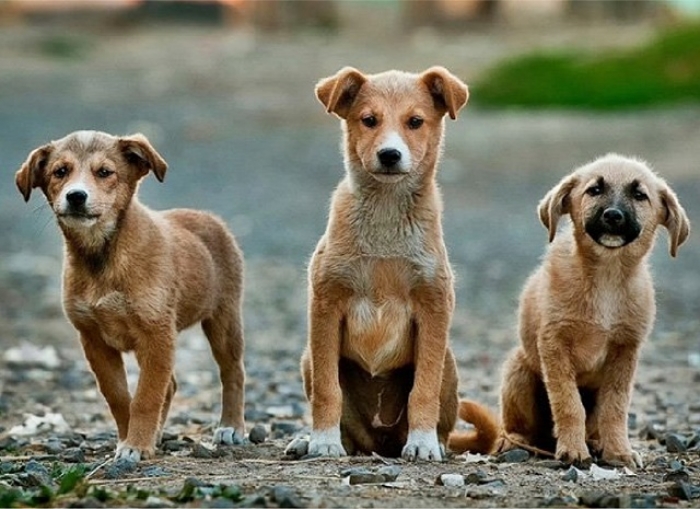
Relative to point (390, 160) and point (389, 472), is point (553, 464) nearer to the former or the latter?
point (389, 472)

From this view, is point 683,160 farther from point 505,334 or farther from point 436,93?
point 436,93

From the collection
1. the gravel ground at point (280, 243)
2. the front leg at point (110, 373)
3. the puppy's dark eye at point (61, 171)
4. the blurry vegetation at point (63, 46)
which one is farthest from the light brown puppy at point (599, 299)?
the blurry vegetation at point (63, 46)

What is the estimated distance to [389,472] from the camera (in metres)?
7.08

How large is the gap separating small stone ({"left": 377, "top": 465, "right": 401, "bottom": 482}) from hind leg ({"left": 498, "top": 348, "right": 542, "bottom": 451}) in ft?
3.79

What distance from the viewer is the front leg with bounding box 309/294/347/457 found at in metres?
7.76

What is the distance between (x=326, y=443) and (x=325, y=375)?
329 mm

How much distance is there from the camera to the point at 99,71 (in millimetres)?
37406

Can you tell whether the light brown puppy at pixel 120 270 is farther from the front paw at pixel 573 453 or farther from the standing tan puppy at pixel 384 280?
the front paw at pixel 573 453

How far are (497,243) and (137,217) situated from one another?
10.7 m

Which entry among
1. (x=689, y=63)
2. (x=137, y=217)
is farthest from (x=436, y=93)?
(x=689, y=63)

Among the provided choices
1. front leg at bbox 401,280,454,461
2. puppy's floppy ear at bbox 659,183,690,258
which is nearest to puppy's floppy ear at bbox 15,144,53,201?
front leg at bbox 401,280,454,461

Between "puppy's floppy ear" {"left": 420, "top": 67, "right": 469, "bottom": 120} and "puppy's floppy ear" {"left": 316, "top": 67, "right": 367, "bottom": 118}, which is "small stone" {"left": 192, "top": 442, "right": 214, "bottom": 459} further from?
"puppy's floppy ear" {"left": 420, "top": 67, "right": 469, "bottom": 120}

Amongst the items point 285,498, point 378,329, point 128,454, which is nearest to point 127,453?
point 128,454

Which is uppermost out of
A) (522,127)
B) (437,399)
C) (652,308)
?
(522,127)
